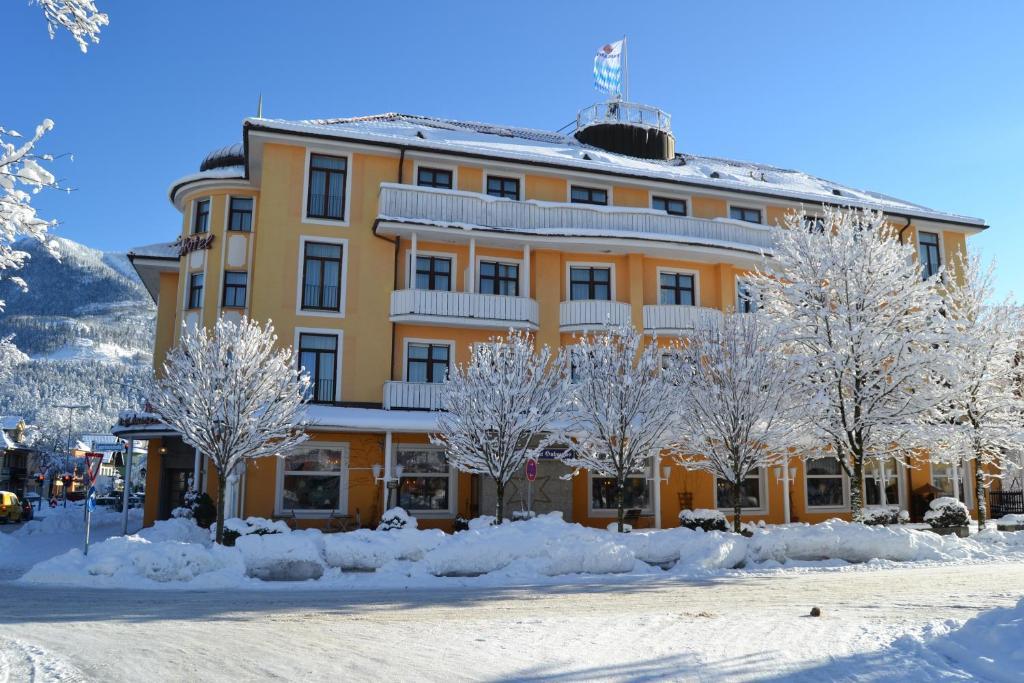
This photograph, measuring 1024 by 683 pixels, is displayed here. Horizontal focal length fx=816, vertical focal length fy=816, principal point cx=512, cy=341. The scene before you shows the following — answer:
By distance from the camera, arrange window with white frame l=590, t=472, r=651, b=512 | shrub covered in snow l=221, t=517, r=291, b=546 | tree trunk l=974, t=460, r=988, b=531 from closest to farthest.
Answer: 1. shrub covered in snow l=221, t=517, r=291, b=546
2. tree trunk l=974, t=460, r=988, b=531
3. window with white frame l=590, t=472, r=651, b=512

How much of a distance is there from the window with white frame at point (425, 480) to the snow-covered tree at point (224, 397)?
606cm

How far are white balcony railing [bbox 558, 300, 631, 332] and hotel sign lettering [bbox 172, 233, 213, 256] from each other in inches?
471

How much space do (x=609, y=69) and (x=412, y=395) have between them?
2012cm

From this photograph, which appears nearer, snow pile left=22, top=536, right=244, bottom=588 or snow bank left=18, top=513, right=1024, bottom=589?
snow pile left=22, top=536, right=244, bottom=588

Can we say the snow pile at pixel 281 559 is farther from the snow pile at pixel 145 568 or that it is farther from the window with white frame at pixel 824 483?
the window with white frame at pixel 824 483

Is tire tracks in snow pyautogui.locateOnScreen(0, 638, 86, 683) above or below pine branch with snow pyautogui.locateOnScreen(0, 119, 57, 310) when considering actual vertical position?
below

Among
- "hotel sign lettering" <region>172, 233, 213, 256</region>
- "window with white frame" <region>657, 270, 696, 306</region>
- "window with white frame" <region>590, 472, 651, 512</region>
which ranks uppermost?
"hotel sign lettering" <region>172, 233, 213, 256</region>

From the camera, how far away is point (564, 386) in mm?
22359

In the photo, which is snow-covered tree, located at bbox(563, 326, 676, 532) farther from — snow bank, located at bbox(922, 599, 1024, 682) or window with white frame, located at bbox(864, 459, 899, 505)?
window with white frame, located at bbox(864, 459, 899, 505)

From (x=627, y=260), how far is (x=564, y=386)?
774cm

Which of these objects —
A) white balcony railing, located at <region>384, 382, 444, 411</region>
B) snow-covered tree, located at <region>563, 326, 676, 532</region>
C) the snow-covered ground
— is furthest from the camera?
white balcony railing, located at <region>384, 382, 444, 411</region>

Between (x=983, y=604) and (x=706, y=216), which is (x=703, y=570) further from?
(x=706, y=216)

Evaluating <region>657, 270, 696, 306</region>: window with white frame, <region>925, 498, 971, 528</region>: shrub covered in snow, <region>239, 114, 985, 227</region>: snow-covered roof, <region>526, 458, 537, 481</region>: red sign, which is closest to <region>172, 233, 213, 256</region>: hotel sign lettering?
<region>239, 114, 985, 227</region>: snow-covered roof

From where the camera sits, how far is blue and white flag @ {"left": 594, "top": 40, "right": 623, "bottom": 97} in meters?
37.2
